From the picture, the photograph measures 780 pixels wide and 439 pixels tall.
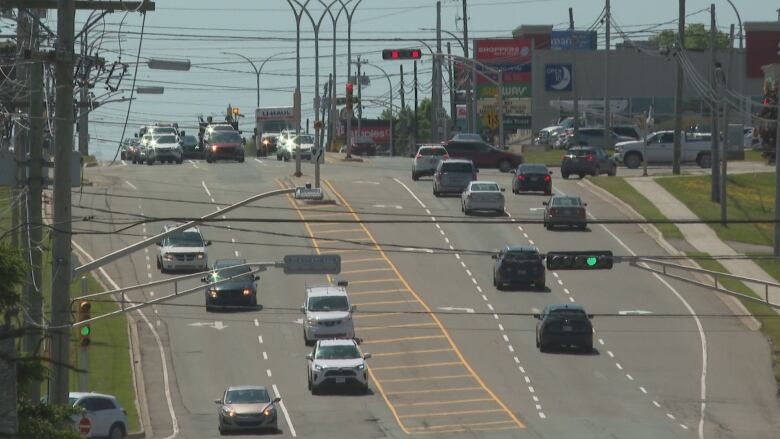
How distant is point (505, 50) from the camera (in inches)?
5468

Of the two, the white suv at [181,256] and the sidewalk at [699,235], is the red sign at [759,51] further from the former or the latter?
the white suv at [181,256]

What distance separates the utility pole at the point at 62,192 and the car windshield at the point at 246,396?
13.9 meters

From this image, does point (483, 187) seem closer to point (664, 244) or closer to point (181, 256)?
point (664, 244)

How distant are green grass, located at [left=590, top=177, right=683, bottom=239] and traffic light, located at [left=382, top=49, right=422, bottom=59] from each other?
1149cm

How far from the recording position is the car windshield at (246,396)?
38.3m

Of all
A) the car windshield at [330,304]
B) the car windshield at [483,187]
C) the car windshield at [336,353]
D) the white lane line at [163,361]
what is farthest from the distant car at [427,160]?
the car windshield at [336,353]

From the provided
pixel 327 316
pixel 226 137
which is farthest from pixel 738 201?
pixel 226 137

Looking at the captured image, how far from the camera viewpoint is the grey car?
239 feet

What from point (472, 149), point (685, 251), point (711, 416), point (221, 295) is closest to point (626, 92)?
point (472, 149)

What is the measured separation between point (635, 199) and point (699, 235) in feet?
21.7

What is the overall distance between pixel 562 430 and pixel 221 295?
62.5ft

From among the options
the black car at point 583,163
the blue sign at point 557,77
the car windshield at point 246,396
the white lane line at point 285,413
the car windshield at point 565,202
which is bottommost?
the white lane line at point 285,413

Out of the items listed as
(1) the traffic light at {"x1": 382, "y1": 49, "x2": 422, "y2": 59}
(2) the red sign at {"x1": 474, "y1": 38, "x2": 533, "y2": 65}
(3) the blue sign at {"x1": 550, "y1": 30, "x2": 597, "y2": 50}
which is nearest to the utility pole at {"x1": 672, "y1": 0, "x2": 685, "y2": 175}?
(1) the traffic light at {"x1": 382, "y1": 49, "x2": 422, "y2": 59}

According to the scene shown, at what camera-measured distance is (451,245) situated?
203ft
